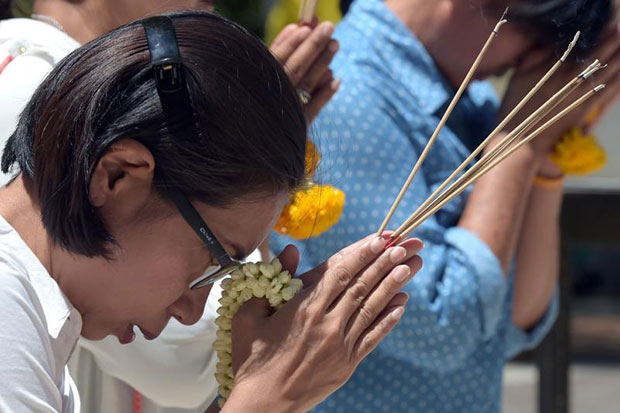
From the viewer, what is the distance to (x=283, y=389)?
4.03ft

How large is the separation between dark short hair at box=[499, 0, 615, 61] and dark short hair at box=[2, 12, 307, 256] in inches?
24.0

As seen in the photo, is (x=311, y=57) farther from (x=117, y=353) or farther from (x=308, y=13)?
(x=117, y=353)

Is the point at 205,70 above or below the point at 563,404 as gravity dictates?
above

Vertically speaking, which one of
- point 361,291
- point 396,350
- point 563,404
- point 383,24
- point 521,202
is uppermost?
point 383,24

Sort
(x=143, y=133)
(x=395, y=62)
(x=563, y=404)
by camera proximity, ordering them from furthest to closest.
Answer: (x=563, y=404) < (x=395, y=62) < (x=143, y=133)

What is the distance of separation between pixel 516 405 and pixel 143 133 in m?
5.61

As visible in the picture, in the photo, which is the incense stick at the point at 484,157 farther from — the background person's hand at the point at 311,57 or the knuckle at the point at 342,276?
the background person's hand at the point at 311,57

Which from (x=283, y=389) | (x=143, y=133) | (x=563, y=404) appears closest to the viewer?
(x=143, y=133)

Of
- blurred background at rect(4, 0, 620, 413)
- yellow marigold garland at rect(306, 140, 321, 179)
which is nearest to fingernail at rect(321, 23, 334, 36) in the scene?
blurred background at rect(4, 0, 620, 413)

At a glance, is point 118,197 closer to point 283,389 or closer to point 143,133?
point 143,133

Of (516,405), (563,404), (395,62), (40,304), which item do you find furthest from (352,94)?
(516,405)

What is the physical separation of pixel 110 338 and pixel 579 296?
930 cm

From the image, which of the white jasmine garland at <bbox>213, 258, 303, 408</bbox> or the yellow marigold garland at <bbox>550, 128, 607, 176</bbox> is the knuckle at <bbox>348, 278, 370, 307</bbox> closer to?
the white jasmine garland at <bbox>213, 258, 303, 408</bbox>

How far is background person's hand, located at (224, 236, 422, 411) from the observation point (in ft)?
4.02
